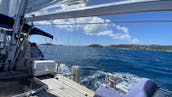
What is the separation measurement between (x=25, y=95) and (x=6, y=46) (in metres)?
2.57

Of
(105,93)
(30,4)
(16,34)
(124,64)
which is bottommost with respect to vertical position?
(124,64)

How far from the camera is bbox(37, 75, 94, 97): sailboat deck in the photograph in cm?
505

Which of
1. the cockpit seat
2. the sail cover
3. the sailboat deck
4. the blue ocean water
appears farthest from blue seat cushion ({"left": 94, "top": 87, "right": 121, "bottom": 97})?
the blue ocean water

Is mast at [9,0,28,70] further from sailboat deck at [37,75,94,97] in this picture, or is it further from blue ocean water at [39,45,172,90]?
blue ocean water at [39,45,172,90]

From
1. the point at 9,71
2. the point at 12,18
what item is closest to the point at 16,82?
the point at 9,71

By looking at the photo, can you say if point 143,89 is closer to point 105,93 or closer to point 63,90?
point 105,93

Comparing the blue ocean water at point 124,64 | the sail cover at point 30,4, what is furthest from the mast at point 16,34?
the blue ocean water at point 124,64

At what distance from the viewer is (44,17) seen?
15.2ft

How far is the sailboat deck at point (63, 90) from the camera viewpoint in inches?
199

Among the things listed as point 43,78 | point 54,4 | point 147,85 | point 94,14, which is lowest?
point 43,78

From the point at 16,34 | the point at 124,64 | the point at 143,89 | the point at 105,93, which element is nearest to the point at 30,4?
the point at 16,34

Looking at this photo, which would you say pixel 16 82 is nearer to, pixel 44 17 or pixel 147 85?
pixel 44 17

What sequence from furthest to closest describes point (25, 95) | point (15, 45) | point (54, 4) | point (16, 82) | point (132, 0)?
point (15, 45) < point (16, 82) < point (25, 95) < point (54, 4) < point (132, 0)

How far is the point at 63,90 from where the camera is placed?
5426 millimetres
